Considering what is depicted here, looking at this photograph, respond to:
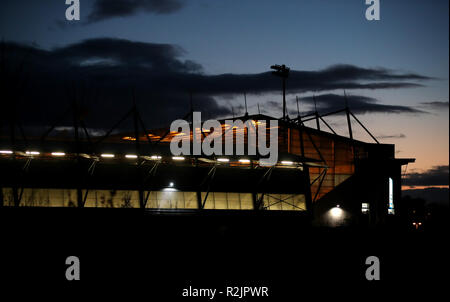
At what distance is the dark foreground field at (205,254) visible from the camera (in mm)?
25312

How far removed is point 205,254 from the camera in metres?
32.4

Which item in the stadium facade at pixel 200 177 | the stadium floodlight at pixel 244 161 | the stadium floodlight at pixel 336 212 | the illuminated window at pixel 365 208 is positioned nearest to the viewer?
the stadium facade at pixel 200 177

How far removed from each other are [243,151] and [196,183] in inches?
175

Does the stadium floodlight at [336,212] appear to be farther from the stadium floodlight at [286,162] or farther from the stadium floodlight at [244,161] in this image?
the stadium floodlight at [244,161]

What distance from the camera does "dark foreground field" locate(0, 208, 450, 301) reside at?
25312 millimetres

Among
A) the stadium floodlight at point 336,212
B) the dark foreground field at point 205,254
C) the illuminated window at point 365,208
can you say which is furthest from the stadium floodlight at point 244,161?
the illuminated window at point 365,208

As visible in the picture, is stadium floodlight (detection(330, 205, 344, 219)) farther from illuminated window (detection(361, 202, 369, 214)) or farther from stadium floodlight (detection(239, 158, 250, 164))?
stadium floodlight (detection(239, 158, 250, 164))

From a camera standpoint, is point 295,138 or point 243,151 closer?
point 243,151

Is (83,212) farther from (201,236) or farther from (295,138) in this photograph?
(295,138)

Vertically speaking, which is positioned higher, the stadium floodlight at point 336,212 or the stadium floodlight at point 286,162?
the stadium floodlight at point 286,162

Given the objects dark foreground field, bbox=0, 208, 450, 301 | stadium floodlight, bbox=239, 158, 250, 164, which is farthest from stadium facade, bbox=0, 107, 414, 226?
dark foreground field, bbox=0, 208, 450, 301
